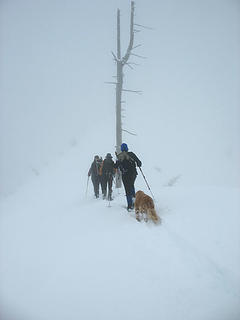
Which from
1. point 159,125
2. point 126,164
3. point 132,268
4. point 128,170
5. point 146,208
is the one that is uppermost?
point 126,164

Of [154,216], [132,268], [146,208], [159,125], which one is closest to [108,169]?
[146,208]

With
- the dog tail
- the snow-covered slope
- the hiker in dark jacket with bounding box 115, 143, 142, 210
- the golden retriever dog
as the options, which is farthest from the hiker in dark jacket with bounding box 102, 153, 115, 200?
the dog tail

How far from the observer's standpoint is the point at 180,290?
3.39 m

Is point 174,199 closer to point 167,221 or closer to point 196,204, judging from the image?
point 196,204

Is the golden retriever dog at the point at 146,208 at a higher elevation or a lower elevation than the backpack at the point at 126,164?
lower

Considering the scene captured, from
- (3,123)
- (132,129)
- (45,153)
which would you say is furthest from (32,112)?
(132,129)

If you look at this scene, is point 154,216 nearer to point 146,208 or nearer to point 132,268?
point 146,208

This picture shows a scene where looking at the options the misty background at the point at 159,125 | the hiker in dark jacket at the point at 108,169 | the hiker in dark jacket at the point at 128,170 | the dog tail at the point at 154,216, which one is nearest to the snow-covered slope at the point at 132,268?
the dog tail at the point at 154,216

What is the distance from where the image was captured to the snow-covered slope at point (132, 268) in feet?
10.6

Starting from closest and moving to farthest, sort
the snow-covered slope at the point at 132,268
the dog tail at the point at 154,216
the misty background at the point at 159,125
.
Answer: the snow-covered slope at the point at 132,268
the dog tail at the point at 154,216
the misty background at the point at 159,125

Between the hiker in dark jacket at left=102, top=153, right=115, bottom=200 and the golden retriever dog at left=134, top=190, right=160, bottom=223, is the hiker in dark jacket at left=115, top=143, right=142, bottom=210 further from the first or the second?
the hiker in dark jacket at left=102, top=153, right=115, bottom=200

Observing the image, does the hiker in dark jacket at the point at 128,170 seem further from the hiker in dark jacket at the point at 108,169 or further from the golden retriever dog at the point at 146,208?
the hiker in dark jacket at the point at 108,169

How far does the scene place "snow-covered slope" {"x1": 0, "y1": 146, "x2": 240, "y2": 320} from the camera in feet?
10.6

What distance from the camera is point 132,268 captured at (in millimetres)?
3984
